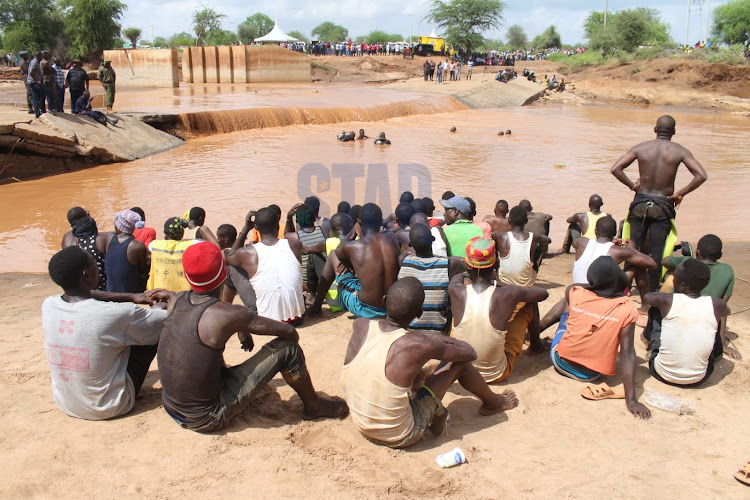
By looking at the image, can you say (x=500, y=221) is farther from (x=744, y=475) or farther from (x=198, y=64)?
(x=198, y=64)

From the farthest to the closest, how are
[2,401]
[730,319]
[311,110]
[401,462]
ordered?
[311,110]
[730,319]
[2,401]
[401,462]

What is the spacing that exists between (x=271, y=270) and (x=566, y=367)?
2428mm

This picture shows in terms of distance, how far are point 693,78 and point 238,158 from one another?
33118 millimetres

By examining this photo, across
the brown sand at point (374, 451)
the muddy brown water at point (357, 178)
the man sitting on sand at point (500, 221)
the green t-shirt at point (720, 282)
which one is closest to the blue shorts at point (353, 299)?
the brown sand at point (374, 451)

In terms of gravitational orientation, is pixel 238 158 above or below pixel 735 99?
below

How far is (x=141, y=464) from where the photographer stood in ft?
10.4

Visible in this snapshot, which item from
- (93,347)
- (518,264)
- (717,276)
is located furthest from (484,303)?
(93,347)

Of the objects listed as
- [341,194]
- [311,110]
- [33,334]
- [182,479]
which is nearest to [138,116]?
[311,110]

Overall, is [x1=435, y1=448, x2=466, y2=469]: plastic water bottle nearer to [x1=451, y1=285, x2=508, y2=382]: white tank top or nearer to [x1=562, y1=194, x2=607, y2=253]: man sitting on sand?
[x1=451, y1=285, x2=508, y2=382]: white tank top

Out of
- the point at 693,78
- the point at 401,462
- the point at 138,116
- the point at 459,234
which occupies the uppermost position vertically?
the point at 693,78

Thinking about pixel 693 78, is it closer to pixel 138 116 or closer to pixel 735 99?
pixel 735 99

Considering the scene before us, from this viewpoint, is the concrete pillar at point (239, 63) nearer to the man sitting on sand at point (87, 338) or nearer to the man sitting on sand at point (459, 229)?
the man sitting on sand at point (459, 229)

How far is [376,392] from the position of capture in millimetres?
3164

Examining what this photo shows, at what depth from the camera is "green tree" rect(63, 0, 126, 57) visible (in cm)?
4647
